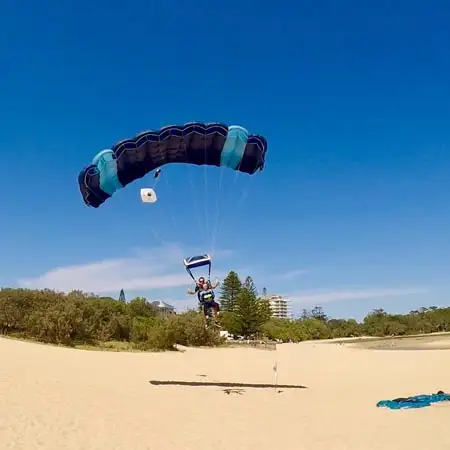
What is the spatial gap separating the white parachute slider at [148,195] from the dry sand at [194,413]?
237 inches

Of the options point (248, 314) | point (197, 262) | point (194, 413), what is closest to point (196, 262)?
point (197, 262)

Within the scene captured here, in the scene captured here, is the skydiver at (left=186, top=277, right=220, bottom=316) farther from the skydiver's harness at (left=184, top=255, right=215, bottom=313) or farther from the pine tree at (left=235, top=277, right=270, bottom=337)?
the pine tree at (left=235, top=277, right=270, bottom=337)

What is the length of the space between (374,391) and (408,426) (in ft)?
20.5

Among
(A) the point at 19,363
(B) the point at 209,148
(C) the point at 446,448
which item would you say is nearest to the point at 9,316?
(A) the point at 19,363

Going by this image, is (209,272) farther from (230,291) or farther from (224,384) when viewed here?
(230,291)

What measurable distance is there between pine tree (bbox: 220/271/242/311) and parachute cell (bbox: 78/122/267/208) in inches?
2728

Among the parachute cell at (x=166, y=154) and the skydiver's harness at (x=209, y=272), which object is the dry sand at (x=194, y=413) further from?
the parachute cell at (x=166, y=154)

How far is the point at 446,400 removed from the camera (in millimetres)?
13656

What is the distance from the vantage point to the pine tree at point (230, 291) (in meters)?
84.6

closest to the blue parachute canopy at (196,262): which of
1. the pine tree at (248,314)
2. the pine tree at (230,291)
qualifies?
the pine tree at (248,314)

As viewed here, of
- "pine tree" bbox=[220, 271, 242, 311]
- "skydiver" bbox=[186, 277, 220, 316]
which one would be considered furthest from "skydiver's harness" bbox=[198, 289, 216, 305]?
"pine tree" bbox=[220, 271, 242, 311]

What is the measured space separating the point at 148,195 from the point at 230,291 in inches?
2793

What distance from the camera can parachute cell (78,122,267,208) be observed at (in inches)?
599

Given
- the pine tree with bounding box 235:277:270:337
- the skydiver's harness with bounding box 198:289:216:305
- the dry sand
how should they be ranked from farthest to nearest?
1. the pine tree with bounding box 235:277:270:337
2. the skydiver's harness with bounding box 198:289:216:305
3. the dry sand
